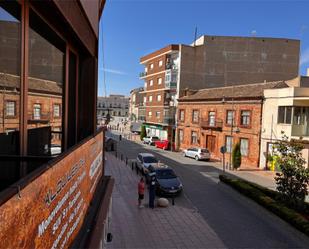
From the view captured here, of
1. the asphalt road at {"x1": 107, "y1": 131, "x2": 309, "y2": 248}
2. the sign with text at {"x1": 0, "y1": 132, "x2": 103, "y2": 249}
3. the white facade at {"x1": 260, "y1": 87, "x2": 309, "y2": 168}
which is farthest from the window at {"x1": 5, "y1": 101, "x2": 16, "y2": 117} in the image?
the white facade at {"x1": 260, "y1": 87, "x2": 309, "y2": 168}

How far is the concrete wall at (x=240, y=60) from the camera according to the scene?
39875 millimetres

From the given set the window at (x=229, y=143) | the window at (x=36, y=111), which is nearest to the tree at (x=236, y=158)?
the window at (x=229, y=143)

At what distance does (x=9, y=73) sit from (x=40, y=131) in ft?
3.65

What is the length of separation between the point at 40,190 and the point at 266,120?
26.2 m

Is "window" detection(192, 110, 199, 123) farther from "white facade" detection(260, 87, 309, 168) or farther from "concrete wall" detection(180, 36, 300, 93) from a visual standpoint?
"white facade" detection(260, 87, 309, 168)

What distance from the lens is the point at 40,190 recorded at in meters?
1.97

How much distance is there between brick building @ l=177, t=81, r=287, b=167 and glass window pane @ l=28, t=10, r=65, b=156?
2477cm

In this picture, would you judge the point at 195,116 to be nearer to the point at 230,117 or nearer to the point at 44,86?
the point at 230,117

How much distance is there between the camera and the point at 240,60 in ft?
132

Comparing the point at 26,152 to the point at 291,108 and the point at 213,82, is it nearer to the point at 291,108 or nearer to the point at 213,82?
the point at 291,108

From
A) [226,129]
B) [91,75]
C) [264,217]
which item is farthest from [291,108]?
[91,75]

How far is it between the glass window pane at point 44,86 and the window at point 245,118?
25645 mm

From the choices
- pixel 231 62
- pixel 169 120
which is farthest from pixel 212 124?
pixel 231 62

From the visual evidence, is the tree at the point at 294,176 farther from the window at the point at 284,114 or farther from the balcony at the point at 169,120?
the balcony at the point at 169,120
